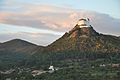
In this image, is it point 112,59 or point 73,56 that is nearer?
point 112,59

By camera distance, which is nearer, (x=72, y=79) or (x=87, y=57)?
(x=72, y=79)

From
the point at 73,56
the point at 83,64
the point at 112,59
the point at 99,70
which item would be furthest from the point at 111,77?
the point at 73,56

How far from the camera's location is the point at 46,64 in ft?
554

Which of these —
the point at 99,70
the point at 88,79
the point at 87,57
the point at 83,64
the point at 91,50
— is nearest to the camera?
the point at 88,79

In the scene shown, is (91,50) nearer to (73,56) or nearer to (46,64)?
(73,56)

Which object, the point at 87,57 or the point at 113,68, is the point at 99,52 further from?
the point at 113,68

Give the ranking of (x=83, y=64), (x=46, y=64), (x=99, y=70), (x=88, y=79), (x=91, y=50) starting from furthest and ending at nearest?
(x=91, y=50) < (x=46, y=64) < (x=83, y=64) < (x=99, y=70) < (x=88, y=79)

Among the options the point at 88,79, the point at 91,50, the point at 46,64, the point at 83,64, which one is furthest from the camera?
the point at 91,50

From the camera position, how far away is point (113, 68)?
135 meters

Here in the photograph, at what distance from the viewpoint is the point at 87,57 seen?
180 meters

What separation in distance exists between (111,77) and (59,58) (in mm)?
76043

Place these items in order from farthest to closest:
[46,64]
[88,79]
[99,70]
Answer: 1. [46,64]
2. [99,70]
3. [88,79]

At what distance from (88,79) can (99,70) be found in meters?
23.4

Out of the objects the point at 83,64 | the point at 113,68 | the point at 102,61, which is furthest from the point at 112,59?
the point at 113,68
